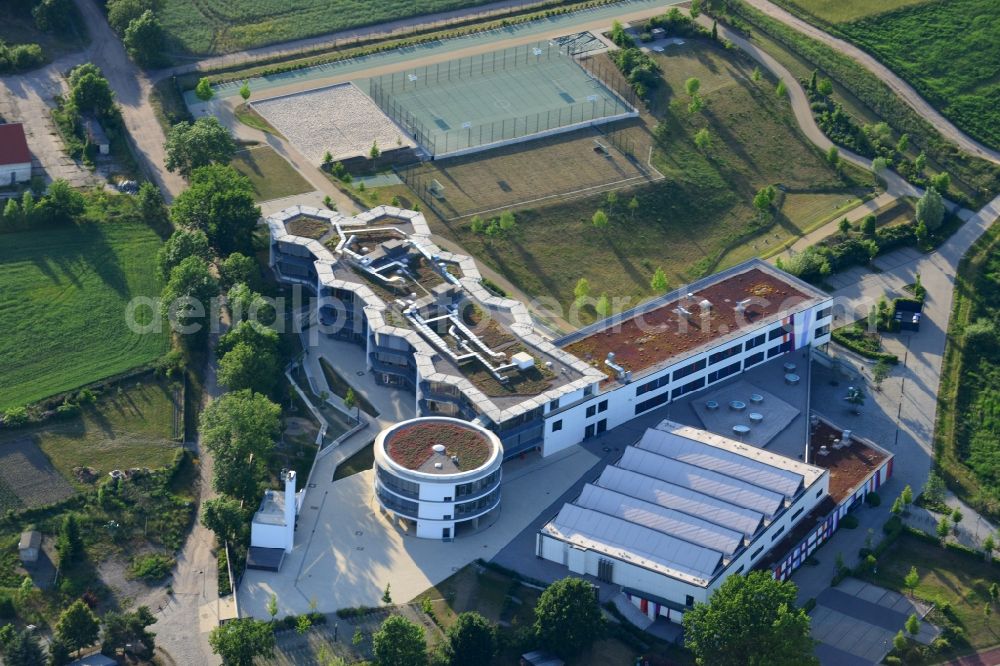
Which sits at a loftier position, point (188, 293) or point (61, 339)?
point (188, 293)

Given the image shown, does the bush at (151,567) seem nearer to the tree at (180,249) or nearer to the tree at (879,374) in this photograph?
the tree at (180,249)

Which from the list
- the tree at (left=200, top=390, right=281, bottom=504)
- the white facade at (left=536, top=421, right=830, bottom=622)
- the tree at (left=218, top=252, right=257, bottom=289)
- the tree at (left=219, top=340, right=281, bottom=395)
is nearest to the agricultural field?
the tree at (left=219, top=340, right=281, bottom=395)

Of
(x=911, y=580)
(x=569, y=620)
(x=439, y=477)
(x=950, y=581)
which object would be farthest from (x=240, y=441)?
(x=950, y=581)

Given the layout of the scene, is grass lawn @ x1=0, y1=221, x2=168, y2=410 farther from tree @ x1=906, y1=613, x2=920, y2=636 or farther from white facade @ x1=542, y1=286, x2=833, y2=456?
tree @ x1=906, y1=613, x2=920, y2=636

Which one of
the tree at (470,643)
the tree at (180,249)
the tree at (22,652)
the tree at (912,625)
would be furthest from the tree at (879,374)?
the tree at (22,652)

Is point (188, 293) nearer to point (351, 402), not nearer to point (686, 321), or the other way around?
point (351, 402)

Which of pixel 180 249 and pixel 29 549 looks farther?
pixel 180 249

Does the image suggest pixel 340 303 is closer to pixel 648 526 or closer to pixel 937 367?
pixel 648 526

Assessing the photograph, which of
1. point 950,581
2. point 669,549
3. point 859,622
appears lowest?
point 950,581
